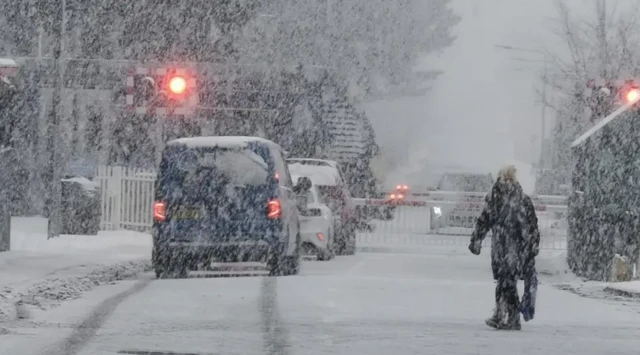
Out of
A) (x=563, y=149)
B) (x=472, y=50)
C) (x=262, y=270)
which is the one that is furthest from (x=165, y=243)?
(x=472, y=50)

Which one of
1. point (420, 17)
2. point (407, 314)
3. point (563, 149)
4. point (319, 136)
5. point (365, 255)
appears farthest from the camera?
point (420, 17)

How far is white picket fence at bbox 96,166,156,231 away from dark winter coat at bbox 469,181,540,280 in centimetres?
1584

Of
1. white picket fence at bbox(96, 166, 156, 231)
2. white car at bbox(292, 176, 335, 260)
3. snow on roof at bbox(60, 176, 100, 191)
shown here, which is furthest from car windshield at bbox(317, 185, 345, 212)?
snow on roof at bbox(60, 176, 100, 191)

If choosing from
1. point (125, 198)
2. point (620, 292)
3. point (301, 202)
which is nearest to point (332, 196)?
point (301, 202)

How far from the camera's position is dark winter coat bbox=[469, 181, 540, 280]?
12.3 m

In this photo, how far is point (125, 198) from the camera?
2773 centimetres

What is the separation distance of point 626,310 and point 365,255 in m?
11.5

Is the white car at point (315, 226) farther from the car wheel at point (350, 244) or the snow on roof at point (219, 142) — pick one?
the snow on roof at point (219, 142)

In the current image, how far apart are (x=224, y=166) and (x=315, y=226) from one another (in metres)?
5.01

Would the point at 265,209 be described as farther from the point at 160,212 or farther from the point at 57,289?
the point at 57,289

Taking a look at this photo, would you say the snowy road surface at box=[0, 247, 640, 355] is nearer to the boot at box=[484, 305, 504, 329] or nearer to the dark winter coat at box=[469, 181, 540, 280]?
the boot at box=[484, 305, 504, 329]

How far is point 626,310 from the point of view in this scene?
46.2 feet

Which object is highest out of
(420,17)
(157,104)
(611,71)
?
(420,17)

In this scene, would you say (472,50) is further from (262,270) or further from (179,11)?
(262,270)
